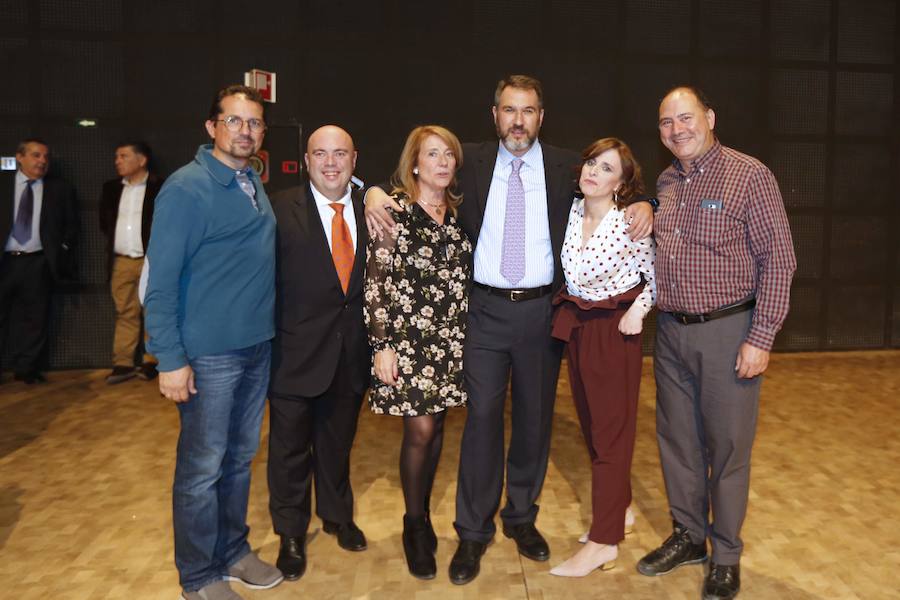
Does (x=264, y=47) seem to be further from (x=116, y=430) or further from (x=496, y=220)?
(x=496, y=220)

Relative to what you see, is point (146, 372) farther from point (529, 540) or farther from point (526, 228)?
point (526, 228)

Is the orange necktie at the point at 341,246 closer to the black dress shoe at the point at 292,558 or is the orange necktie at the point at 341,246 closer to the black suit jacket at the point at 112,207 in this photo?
the black dress shoe at the point at 292,558

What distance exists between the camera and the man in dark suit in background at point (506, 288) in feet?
9.46

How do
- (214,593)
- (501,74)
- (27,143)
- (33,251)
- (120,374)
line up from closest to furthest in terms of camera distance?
(214,593), (27,143), (33,251), (120,374), (501,74)

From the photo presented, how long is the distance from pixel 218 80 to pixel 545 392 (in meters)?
4.45

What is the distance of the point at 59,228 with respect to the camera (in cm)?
584

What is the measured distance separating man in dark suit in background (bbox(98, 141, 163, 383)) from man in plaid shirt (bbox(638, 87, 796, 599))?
Result: 14.2 feet

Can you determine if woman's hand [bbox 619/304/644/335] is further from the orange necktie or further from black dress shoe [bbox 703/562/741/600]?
the orange necktie

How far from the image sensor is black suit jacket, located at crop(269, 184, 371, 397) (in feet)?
9.16

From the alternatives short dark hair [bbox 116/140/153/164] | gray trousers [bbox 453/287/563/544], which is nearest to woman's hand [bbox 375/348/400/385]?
gray trousers [bbox 453/287/563/544]

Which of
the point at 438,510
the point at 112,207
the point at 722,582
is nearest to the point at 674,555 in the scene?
the point at 722,582

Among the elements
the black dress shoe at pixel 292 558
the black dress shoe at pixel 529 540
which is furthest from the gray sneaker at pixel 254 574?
the black dress shoe at pixel 529 540

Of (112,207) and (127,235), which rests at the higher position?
(112,207)

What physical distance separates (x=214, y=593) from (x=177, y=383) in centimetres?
77
